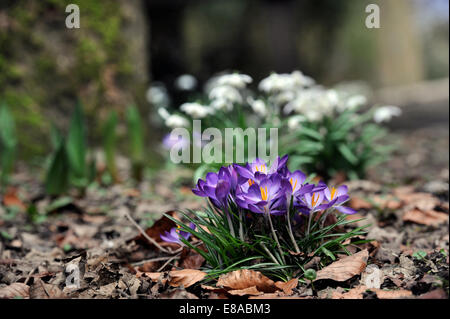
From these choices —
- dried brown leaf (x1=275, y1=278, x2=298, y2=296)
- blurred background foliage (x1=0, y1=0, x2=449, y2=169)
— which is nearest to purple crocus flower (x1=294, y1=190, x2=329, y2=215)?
dried brown leaf (x1=275, y1=278, x2=298, y2=296)

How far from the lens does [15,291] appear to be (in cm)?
135

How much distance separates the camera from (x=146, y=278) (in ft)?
4.72

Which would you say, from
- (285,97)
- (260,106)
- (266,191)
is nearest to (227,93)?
(260,106)

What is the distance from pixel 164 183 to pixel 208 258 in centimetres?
189

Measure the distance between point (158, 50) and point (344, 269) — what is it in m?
6.70

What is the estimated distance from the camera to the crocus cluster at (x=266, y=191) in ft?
4.22

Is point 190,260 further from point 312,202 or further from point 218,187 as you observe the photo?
point 312,202

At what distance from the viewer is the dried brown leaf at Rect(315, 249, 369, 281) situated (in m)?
1.29

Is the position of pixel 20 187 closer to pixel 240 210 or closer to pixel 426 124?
pixel 240 210

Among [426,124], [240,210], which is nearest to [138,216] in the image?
[240,210]

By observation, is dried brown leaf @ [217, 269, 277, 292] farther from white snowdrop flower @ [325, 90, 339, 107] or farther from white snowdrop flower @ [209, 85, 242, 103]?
white snowdrop flower @ [325, 90, 339, 107]

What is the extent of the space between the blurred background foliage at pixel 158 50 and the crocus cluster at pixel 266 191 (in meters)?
1.77

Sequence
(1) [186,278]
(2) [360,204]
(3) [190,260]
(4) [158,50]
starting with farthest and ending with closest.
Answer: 1. (4) [158,50]
2. (2) [360,204]
3. (3) [190,260]
4. (1) [186,278]

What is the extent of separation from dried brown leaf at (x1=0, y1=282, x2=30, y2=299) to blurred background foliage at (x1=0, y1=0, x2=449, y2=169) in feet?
5.15
